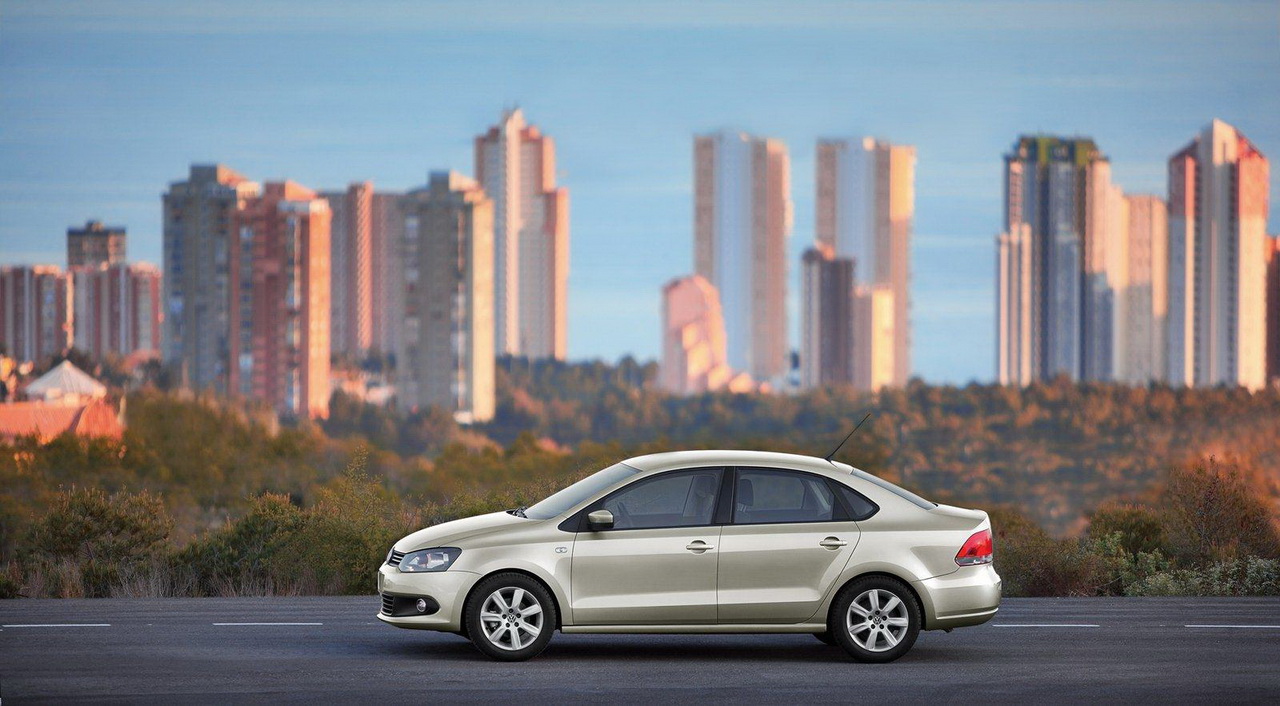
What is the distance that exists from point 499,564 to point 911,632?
2890mm

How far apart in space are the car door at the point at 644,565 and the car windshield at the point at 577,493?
151 mm

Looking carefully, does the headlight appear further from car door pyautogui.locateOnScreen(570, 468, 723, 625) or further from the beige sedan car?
car door pyautogui.locateOnScreen(570, 468, 723, 625)

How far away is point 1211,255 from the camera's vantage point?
171500 mm

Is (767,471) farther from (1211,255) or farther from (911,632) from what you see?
(1211,255)

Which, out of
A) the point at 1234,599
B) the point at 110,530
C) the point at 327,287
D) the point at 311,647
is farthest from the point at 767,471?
the point at 327,287

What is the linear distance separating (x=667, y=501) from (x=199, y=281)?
167m

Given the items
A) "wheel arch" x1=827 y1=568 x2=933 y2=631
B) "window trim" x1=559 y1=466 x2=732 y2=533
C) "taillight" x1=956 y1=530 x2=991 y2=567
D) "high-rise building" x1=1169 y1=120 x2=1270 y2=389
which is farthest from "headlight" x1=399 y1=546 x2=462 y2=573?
"high-rise building" x1=1169 y1=120 x2=1270 y2=389

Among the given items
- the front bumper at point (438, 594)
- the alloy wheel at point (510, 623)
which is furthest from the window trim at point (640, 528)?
the front bumper at point (438, 594)

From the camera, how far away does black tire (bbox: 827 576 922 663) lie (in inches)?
448

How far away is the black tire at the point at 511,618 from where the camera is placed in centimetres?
1114

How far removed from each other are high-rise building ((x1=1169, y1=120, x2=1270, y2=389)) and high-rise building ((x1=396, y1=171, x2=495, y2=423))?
240 feet

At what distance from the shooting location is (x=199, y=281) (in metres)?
172

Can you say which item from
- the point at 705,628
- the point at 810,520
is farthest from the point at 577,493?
the point at 810,520

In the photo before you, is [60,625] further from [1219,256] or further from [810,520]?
[1219,256]
